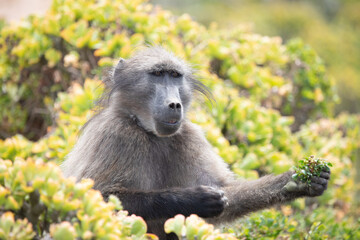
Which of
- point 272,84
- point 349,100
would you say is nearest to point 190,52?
point 272,84

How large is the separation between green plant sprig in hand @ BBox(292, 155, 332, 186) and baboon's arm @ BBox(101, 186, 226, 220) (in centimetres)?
53

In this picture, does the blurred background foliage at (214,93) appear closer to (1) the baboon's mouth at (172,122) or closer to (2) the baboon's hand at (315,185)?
(2) the baboon's hand at (315,185)

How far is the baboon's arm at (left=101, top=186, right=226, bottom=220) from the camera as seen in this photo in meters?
3.20

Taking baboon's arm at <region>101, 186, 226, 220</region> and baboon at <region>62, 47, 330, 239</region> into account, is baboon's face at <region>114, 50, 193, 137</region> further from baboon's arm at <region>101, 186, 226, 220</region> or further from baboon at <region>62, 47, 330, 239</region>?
baboon's arm at <region>101, 186, 226, 220</region>

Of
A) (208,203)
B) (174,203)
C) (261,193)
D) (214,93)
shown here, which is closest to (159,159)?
(174,203)

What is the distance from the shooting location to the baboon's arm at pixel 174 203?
10.5ft

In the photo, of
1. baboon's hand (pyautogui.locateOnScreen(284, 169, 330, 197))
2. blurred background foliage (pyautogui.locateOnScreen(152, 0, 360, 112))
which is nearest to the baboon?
baboon's hand (pyautogui.locateOnScreen(284, 169, 330, 197))

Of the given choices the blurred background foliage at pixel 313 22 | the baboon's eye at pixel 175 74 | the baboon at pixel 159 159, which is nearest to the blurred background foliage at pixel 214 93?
the baboon at pixel 159 159

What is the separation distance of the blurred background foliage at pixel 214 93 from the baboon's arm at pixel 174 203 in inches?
25.6

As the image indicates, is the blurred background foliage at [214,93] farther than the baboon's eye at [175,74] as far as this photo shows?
Yes

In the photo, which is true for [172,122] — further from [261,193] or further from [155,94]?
[261,193]

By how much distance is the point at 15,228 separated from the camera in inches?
84.6

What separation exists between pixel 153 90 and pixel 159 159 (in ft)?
Answer: 1.73

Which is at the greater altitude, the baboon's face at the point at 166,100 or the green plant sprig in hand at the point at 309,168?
the baboon's face at the point at 166,100
